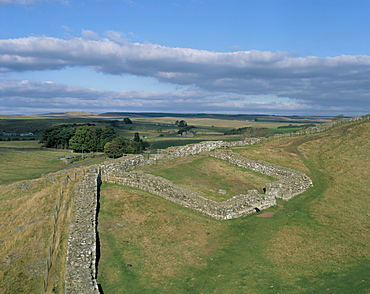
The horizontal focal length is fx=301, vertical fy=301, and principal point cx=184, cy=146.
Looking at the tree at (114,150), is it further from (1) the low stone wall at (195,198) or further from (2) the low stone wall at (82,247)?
(2) the low stone wall at (82,247)

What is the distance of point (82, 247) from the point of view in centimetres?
1766

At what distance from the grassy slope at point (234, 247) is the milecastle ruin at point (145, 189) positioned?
96cm

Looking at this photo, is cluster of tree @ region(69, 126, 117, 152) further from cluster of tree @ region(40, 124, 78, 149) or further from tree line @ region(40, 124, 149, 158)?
cluster of tree @ region(40, 124, 78, 149)

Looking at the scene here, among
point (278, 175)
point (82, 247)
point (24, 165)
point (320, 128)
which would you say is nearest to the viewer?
point (82, 247)

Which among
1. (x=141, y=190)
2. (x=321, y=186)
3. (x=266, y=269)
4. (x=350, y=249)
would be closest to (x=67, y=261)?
(x=266, y=269)

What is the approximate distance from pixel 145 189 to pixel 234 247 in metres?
11.8

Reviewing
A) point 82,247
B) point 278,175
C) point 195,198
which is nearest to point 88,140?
point 278,175

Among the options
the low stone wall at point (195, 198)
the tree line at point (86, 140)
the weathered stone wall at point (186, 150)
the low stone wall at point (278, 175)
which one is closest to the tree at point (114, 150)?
the tree line at point (86, 140)

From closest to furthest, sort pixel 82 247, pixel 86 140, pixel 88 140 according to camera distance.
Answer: pixel 82 247, pixel 86 140, pixel 88 140

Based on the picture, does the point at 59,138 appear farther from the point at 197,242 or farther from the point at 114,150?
the point at 197,242

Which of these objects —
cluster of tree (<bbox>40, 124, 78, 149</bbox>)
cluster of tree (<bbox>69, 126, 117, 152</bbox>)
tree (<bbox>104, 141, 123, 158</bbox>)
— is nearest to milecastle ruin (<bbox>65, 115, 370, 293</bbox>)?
tree (<bbox>104, 141, 123, 158</bbox>)

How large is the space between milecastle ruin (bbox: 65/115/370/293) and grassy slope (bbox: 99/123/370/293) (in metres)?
0.96

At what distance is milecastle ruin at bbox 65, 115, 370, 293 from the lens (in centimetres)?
1647

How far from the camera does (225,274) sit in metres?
17.4
